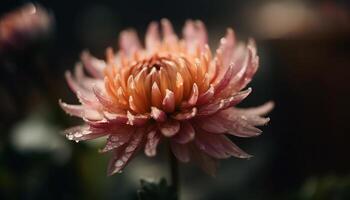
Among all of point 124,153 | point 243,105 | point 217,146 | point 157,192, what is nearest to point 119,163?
point 124,153

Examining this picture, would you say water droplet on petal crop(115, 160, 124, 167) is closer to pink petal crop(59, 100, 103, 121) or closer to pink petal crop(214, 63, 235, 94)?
pink petal crop(59, 100, 103, 121)

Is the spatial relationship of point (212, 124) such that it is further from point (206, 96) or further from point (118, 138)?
point (118, 138)

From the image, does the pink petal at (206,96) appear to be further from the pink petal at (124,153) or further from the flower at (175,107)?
the pink petal at (124,153)

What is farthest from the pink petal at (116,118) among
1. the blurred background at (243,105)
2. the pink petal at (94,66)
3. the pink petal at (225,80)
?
the blurred background at (243,105)

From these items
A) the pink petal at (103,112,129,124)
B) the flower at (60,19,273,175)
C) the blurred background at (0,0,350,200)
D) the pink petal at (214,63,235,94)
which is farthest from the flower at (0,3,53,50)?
the pink petal at (214,63,235,94)

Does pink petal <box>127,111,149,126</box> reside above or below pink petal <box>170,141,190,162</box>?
above

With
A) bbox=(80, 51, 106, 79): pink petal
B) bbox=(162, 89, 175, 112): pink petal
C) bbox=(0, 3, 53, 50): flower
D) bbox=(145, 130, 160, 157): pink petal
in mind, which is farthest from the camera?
bbox=(0, 3, 53, 50): flower
